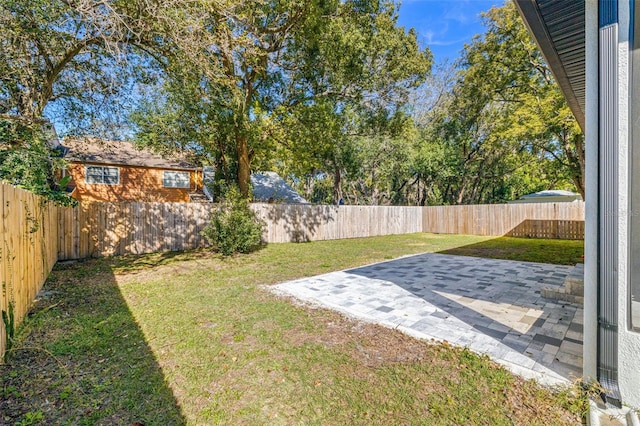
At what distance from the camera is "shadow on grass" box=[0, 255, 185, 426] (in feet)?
6.13

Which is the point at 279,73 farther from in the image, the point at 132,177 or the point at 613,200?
the point at 132,177

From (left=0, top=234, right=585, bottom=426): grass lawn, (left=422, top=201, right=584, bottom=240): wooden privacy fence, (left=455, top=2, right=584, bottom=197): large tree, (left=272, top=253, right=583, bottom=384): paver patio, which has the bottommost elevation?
(left=0, top=234, right=585, bottom=426): grass lawn

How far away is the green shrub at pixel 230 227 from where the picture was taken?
25.1 ft

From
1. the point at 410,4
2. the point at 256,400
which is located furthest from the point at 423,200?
the point at 256,400

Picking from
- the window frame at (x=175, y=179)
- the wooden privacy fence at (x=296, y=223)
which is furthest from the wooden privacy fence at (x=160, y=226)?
the window frame at (x=175, y=179)

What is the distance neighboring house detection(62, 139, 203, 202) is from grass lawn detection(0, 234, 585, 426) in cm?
1258

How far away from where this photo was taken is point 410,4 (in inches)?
406

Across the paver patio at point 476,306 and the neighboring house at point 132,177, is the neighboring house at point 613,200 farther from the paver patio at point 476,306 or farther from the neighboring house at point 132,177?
the neighboring house at point 132,177

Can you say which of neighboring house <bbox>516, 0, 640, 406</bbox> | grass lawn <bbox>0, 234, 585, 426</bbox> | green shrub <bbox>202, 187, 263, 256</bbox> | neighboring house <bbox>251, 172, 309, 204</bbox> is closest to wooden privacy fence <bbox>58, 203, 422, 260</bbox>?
green shrub <bbox>202, 187, 263, 256</bbox>

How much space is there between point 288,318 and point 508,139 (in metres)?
13.8

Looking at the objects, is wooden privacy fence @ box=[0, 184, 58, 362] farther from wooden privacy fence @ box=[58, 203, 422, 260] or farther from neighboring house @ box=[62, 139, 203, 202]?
neighboring house @ box=[62, 139, 203, 202]

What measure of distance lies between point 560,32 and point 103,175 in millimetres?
17473

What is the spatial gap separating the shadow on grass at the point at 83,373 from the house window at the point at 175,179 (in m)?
13.2

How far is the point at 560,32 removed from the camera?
257cm
